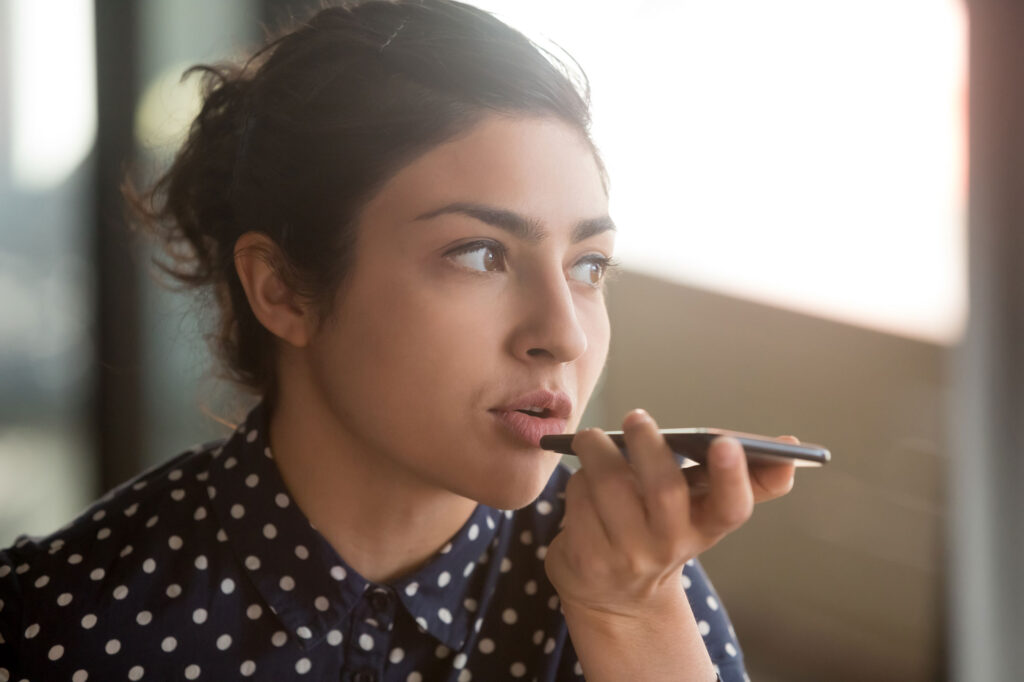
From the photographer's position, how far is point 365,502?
3.25 feet

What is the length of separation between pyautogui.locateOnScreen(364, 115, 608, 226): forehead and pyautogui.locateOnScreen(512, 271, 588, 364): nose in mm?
67

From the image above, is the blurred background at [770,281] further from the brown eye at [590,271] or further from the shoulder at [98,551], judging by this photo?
the shoulder at [98,551]

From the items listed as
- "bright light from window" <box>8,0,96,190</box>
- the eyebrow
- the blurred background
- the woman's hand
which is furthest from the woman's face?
"bright light from window" <box>8,0,96,190</box>

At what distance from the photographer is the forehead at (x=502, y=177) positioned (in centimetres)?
86

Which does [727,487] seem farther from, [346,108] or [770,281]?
[770,281]

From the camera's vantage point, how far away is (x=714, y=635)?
1.02 metres

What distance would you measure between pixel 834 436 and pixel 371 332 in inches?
61.7

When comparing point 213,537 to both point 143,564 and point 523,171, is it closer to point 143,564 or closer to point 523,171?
point 143,564

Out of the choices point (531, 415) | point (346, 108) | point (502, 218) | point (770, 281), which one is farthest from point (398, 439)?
point (770, 281)

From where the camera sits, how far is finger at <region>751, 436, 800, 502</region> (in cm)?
70

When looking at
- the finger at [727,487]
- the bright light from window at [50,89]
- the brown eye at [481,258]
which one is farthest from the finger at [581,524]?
the bright light from window at [50,89]

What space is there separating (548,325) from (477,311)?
71mm

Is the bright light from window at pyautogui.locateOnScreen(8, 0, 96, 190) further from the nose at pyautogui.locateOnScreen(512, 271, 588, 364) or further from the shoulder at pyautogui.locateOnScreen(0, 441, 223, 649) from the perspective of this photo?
the nose at pyautogui.locateOnScreen(512, 271, 588, 364)

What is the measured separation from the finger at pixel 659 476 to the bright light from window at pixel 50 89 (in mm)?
1938
